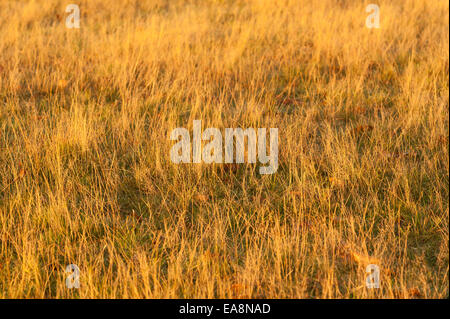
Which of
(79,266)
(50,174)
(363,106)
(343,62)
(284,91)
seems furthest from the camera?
(343,62)

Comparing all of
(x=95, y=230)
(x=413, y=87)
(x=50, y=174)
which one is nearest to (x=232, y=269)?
(x=95, y=230)

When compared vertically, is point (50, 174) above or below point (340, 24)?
below

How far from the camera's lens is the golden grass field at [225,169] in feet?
9.73

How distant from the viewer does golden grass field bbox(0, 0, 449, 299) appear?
297cm

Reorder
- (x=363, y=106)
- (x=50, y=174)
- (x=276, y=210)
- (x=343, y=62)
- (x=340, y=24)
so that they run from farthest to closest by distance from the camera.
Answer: (x=340, y=24)
(x=343, y=62)
(x=363, y=106)
(x=50, y=174)
(x=276, y=210)

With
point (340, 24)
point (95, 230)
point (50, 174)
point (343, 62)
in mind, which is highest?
point (340, 24)

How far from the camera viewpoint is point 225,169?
4.25m

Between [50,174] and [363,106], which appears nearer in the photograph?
[50,174]

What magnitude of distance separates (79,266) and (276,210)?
1.48 metres

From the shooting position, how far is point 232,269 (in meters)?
3.05

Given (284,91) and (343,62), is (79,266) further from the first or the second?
(343,62)
